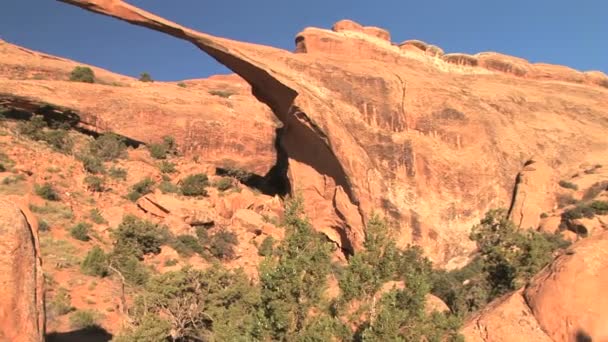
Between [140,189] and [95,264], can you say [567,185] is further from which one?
[95,264]

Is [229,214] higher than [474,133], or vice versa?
[474,133]

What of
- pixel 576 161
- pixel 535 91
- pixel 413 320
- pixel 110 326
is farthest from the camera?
pixel 535 91

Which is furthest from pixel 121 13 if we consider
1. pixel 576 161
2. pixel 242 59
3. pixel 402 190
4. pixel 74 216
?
pixel 576 161

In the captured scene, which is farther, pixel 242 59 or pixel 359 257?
pixel 242 59

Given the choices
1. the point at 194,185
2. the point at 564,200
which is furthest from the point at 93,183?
the point at 564,200

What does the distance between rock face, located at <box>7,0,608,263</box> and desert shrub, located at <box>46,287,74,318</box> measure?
33.2 ft

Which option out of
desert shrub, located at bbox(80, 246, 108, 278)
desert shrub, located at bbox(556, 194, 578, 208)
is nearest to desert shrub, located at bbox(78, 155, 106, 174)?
desert shrub, located at bbox(80, 246, 108, 278)

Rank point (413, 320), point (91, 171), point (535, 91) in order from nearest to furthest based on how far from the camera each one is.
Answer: point (413, 320) < point (91, 171) < point (535, 91)

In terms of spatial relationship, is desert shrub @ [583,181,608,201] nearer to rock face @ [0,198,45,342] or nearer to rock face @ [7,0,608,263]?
rock face @ [7,0,608,263]

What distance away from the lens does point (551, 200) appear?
981 inches

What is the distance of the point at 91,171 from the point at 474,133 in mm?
18275

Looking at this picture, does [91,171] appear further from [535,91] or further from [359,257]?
[535,91]

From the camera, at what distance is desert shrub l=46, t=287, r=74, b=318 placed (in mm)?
12863

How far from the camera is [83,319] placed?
42.3ft
